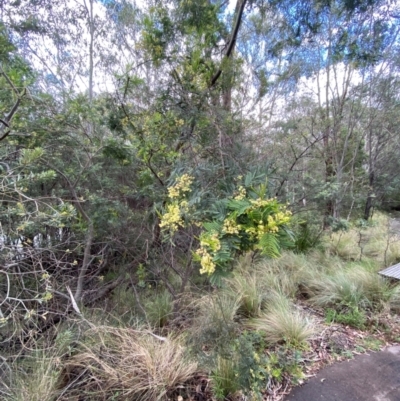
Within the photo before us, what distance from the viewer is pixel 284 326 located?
225 centimetres

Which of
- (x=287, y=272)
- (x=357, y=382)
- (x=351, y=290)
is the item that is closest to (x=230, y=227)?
(x=357, y=382)

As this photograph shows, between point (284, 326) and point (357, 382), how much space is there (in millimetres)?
611

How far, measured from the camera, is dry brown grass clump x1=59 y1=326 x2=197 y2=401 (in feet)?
5.48

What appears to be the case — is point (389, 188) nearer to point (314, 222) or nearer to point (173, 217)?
point (314, 222)

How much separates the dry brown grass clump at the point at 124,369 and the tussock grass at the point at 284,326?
808mm

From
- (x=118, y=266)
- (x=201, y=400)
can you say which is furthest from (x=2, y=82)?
(x=201, y=400)

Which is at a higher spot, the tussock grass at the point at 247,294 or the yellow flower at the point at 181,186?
the yellow flower at the point at 181,186

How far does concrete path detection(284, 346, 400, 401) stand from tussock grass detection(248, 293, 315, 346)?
0.97ft

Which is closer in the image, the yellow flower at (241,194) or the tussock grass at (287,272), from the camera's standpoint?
the yellow flower at (241,194)

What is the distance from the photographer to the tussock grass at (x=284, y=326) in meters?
2.21

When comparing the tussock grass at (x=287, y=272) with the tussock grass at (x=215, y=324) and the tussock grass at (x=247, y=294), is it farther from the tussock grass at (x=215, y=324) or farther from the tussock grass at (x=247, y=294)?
the tussock grass at (x=215, y=324)

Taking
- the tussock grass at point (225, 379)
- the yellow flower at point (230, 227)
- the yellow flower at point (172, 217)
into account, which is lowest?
the tussock grass at point (225, 379)

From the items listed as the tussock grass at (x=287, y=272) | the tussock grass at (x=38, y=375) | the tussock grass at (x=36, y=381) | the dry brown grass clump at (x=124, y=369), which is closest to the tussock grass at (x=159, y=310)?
the dry brown grass clump at (x=124, y=369)

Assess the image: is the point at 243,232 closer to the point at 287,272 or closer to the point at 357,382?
the point at 357,382
